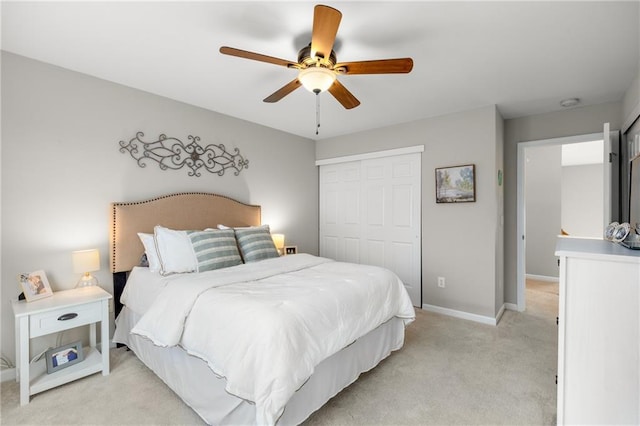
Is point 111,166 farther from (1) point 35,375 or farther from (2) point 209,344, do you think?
(2) point 209,344

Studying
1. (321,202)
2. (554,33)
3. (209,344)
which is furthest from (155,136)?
(554,33)

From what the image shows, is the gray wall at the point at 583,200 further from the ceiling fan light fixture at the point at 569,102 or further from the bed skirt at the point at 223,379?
the bed skirt at the point at 223,379

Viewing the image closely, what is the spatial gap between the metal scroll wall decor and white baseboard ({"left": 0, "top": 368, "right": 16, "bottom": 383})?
1.87 m

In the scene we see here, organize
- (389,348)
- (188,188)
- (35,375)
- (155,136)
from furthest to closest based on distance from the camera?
(188,188)
(155,136)
(389,348)
(35,375)

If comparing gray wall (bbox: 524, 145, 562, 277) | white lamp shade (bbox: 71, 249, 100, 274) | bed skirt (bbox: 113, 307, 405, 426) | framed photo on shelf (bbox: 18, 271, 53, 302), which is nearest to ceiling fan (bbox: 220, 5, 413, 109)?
bed skirt (bbox: 113, 307, 405, 426)

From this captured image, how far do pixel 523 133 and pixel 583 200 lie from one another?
4.72 metres

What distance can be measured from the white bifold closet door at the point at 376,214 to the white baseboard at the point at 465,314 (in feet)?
0.56

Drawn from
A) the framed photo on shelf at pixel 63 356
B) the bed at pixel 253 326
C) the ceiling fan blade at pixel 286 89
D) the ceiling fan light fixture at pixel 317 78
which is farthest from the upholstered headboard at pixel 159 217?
the ceiling fan light fixture at pixel 317 78

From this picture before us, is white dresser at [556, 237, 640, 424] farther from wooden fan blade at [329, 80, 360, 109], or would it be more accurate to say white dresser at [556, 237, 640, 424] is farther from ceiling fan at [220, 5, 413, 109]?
wooden fan blade at [329, 80, 360, 109]

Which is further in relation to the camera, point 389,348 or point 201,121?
point 201,121

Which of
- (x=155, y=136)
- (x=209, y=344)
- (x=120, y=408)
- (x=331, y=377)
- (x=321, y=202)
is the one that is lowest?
(x=120, y=408)

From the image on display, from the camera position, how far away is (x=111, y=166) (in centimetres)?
278

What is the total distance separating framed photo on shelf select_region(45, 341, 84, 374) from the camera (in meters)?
2.19

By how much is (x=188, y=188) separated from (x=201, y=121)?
2.59 ft
